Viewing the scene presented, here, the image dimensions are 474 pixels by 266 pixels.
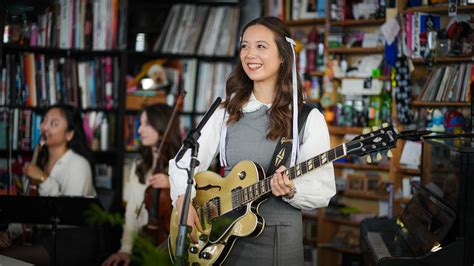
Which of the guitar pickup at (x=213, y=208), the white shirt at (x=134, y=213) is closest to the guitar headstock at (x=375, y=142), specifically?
the guitar pickup at (x=213, y=208)

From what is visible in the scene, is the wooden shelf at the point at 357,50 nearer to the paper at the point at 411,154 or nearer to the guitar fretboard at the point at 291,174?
the paper at the point at 411,154

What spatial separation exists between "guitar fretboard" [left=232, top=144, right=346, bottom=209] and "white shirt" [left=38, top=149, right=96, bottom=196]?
6.75 ft

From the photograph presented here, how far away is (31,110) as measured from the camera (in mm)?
5109

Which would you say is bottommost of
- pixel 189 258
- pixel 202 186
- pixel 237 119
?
pixel 189 258

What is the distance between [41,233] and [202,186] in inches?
67.8

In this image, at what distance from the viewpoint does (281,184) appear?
259cm

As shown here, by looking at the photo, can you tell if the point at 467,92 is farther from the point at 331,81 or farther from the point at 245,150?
the point at 245,150

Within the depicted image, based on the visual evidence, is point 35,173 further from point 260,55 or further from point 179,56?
point 260,55

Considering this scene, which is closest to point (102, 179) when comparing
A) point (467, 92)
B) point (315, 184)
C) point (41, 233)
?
point (41, 233)

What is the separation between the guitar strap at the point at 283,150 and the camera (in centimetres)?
273

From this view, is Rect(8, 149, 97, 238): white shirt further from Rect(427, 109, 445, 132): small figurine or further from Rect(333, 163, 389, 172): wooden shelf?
Rect(427, 109, 445, 132): small figurine

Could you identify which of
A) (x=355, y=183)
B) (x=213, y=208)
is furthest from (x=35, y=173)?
(x=355, y=183)

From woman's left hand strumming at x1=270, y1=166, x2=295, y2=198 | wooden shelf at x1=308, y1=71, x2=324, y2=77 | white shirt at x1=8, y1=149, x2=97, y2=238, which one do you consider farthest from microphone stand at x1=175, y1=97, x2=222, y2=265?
wooden shelf at x1=308, y1=71, x2=324, y2=77

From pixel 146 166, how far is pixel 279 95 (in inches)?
72.9
